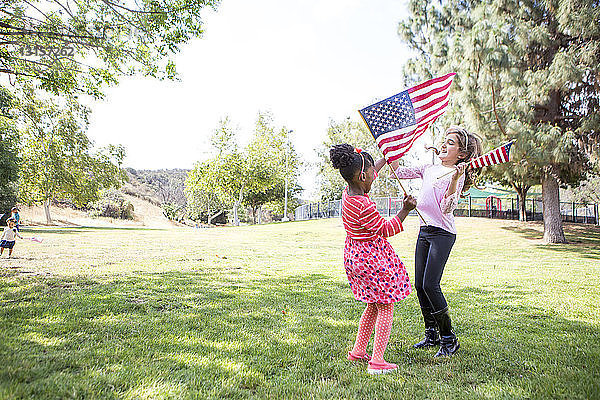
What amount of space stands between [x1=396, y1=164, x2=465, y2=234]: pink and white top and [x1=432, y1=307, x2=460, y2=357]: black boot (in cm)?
72

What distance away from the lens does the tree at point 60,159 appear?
2864cm

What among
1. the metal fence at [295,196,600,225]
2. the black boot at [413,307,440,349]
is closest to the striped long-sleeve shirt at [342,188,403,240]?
the black boot at [413,307,440,349]

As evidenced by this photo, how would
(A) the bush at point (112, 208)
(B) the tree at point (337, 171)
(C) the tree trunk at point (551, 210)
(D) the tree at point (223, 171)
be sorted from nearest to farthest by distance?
(C) the tree trunk at point (551, 210) → (D) the tree at point (223, 171) → (B) the tree at point (337, 171) → (A) the bush at point (112, 208)

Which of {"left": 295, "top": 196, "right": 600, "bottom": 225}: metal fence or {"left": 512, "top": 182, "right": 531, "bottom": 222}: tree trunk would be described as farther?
{"left": 295, "top": 196, "right": 600, "bottom": 225}: metal fence

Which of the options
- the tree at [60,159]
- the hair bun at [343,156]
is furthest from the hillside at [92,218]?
the hair bun at [343,156]

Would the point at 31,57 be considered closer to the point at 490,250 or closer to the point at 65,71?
the point at 65,71

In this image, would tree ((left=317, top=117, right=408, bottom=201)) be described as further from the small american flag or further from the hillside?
the small american flag

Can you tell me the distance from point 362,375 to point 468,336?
5.28 ft

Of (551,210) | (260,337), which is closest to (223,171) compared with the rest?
(551,210)

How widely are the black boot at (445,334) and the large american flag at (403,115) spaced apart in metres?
1.40

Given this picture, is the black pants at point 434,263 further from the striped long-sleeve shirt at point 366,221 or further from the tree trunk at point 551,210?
the tree trunk at point 551,210

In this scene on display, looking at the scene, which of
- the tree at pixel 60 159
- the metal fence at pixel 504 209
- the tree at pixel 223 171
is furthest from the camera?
the tree at pixel 223 171

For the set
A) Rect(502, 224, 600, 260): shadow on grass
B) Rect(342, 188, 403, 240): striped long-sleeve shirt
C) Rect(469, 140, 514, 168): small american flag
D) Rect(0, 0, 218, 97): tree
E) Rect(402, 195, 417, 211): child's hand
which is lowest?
Rect(502, 224, 600, 260): shadow on grass

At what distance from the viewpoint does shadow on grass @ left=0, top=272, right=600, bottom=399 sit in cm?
266
